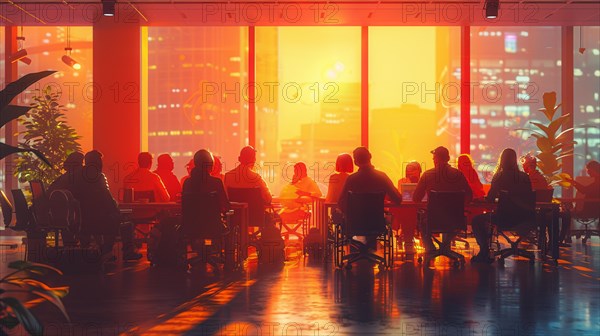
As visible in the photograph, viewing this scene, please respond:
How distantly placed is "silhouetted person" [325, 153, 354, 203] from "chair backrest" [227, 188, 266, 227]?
0.80m

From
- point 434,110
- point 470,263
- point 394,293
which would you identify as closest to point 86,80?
point 434,110

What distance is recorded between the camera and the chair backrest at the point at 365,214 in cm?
743

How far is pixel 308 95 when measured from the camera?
1229 centimetres

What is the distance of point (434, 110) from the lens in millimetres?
12297

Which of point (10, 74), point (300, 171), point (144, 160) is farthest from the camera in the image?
point (10, 74)

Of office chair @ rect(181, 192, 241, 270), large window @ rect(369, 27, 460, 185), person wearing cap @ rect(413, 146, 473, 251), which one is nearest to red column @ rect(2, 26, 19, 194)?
large window @ rect(369, 27, 460, 185)

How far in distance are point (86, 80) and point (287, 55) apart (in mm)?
3206

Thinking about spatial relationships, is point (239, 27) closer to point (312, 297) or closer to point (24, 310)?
point (312, 297)

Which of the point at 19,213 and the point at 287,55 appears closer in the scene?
the point at 19,213

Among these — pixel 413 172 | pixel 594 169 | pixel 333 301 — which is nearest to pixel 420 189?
pixel 413 172

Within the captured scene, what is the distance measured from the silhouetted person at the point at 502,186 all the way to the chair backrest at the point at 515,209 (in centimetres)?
5

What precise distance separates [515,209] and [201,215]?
3.21 m

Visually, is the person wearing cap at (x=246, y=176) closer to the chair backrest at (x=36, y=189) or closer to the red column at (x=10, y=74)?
the chair backrest at (x=36, y=189)

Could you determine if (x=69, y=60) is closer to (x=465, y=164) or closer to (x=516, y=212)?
(x=465, y=164)
